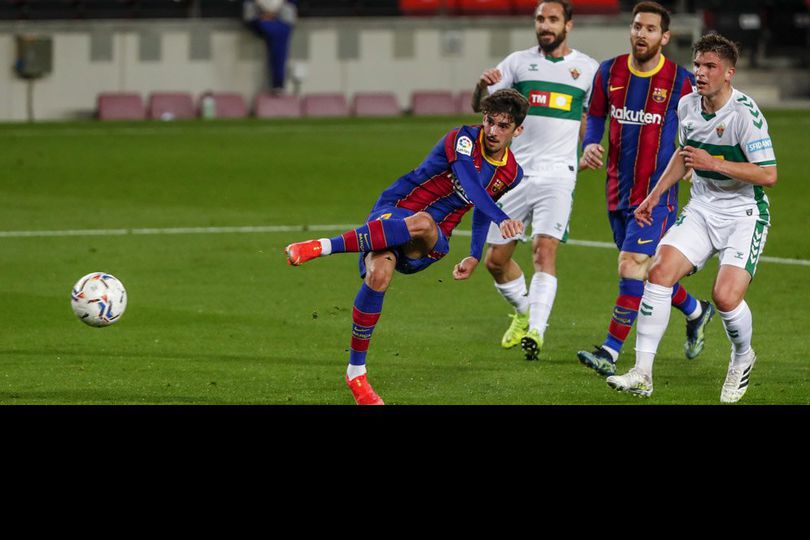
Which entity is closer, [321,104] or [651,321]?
[651,321]

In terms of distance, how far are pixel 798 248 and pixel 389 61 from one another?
52.6 feet

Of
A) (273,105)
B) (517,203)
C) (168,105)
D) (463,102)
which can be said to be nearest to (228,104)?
(273,105)

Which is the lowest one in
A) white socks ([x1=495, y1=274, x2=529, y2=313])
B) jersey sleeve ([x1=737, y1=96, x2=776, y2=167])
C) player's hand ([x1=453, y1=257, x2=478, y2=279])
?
white socks ([x1=495, y1=274, x2=529, y2=313])

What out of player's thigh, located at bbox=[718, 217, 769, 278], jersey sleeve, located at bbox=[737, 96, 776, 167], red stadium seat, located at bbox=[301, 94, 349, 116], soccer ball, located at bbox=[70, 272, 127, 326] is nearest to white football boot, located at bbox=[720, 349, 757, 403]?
player's thigh, located at bbox=[718, 217, 769, 278]

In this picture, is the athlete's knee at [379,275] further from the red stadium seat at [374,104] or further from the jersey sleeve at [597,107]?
the red stadium seat at [374,104]

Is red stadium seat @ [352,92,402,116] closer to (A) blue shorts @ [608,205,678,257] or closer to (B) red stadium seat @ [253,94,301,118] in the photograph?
(B) red stadium seat @ [253,94,301,118]

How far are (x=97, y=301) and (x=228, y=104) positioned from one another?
2062 cm

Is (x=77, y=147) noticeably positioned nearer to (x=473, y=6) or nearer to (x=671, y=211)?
(x=473, y=6)

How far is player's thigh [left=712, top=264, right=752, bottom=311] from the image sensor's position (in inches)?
305

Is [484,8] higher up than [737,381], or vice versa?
[737,381]

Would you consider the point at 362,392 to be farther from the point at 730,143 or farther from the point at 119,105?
the point at 119,105

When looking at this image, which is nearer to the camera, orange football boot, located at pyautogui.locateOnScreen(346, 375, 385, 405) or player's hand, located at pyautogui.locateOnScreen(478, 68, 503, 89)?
orange football boot, located at pyautogui.locateOnScreen(346, 375, 385, 405)

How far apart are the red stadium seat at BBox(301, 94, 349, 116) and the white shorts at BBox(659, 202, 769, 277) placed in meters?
21.6

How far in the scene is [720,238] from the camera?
7934 mm
